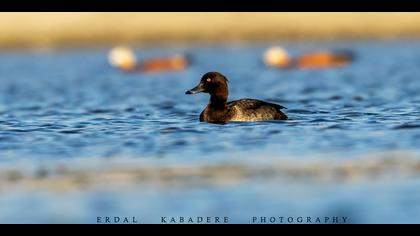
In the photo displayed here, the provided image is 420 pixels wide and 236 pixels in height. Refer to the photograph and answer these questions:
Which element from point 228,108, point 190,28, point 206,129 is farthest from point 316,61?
point 206,129

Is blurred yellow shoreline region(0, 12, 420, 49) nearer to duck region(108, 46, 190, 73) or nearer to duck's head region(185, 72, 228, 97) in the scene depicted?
duck region(108, 46, 190, 73)

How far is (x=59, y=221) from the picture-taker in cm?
877

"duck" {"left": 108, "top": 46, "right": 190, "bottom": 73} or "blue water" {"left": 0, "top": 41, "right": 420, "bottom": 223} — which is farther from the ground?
"duck" {"left": 108, "top": 46, "right": 190, "bottom": 73}

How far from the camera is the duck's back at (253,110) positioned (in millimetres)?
15258

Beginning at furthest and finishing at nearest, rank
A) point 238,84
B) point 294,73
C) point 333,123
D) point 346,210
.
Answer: point 294,73 < point 238,84 < point 333,123 < point 346,210

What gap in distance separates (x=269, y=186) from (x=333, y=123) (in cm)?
536

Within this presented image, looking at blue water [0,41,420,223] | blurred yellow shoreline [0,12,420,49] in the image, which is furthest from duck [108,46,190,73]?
blurred yellow shoreline [0,12,420,49]

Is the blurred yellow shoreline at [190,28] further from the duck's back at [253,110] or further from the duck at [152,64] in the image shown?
the duck's back at [253,110]

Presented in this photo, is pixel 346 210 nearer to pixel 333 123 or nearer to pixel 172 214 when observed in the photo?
pixel 172 214

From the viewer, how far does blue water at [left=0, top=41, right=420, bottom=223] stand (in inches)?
367
